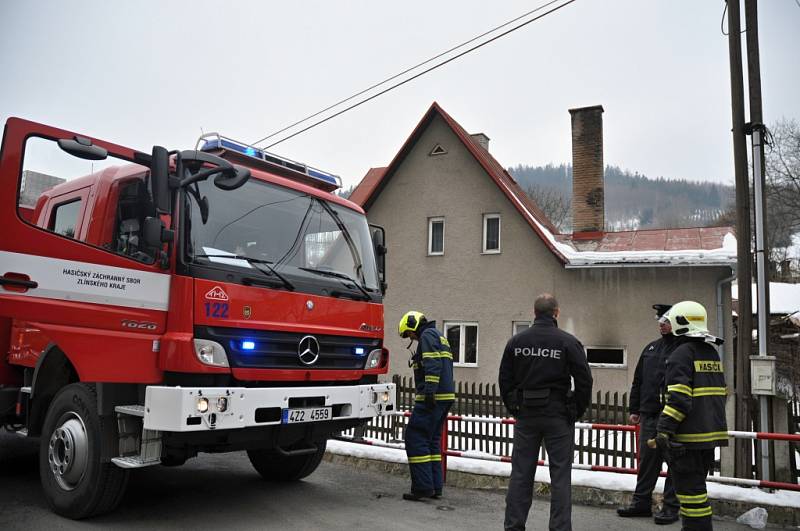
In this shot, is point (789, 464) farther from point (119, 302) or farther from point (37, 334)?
point (37, 334)

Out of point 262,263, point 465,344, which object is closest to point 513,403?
point 262,263

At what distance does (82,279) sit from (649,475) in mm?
5262

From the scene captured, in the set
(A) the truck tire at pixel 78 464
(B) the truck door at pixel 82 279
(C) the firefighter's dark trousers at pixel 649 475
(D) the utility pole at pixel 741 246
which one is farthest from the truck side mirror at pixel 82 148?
(D) the utility pole at pixel 741 246

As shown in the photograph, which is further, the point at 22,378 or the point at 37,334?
the point at 22,378

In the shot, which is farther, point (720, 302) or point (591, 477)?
point (720, 302)

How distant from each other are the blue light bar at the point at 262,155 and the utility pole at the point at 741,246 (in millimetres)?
4659

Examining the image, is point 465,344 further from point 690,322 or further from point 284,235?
point 690,322

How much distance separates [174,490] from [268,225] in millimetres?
2897

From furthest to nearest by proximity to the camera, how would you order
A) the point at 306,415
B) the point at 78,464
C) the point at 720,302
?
1. the point at 720,302
2. the point at 306,415
3. the point at 78,464

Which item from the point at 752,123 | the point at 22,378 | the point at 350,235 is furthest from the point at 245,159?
the point at 752,123

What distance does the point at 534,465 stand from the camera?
5137 mm

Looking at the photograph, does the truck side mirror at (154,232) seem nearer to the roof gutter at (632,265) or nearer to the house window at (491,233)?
the roof gutter at (632,265)

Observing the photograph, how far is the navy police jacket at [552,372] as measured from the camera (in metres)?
5.11

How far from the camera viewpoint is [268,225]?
18.9ft
